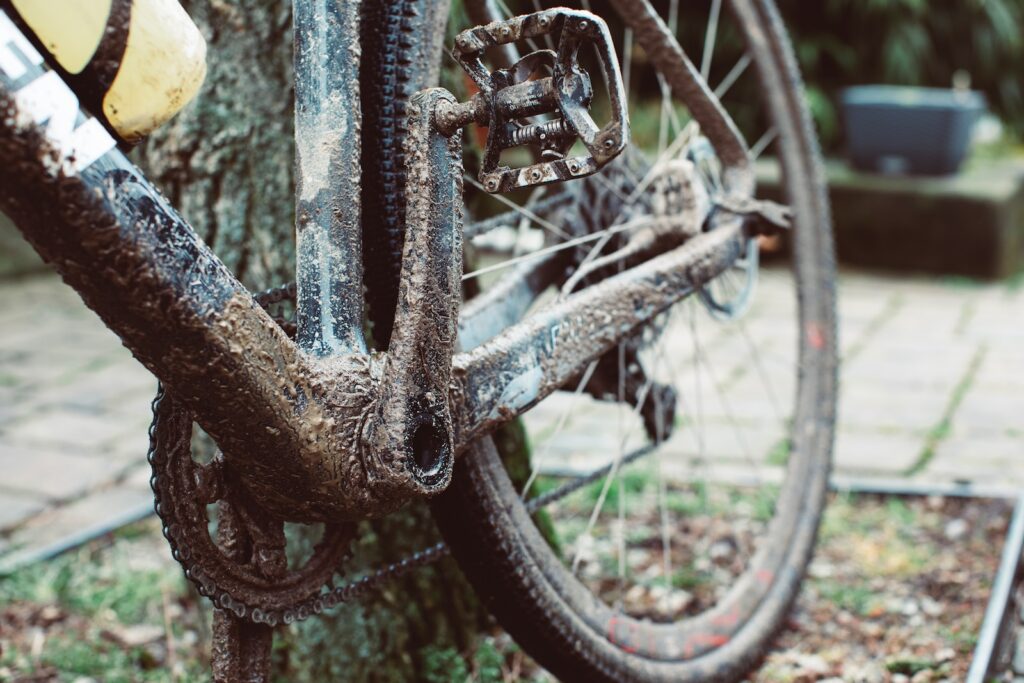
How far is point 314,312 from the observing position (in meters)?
1.10

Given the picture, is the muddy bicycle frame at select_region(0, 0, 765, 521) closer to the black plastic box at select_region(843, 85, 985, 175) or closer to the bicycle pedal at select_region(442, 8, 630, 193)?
the bicycle pedal at select_region(442, 8, 630, 193)

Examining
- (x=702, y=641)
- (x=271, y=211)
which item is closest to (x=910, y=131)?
(x=702, y=641)

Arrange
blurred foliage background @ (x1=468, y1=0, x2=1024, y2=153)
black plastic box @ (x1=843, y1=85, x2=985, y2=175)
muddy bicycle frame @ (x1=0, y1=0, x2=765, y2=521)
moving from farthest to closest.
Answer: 1. blurred foliage background @ (x1=468, y1=0, x2=1024, y2=153)
2. black plastic box @ (x1=843, y1=85, x2=985, y2=175)
3. muddy bicycle frame @ (x1=0, y1=0, x2=765, y2=521)

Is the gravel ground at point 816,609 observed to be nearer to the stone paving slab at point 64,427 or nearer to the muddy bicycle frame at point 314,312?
the stone paving slab at point 64,427

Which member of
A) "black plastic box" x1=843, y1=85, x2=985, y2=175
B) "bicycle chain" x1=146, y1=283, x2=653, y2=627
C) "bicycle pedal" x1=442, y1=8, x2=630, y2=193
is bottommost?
"black plastic box" x1=843, y1=85, x2=985, y2=175

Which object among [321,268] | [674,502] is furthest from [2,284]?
[321,268]

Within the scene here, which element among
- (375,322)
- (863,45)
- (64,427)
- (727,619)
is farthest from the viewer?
(863,45)

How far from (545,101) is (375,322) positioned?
33 centimetres

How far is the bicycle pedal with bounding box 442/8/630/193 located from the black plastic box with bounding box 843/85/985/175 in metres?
3.86

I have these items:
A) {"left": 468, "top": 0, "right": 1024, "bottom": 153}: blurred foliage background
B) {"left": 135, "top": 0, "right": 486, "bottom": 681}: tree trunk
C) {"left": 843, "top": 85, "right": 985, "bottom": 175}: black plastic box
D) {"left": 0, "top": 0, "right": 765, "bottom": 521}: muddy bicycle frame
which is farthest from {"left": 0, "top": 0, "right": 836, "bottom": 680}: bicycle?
{"left": 468, "top": 0, "right": 1024, "bottom": 153}: blurred foliage background

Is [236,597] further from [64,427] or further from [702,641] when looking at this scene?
[64,427]

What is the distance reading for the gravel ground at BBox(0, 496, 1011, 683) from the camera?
1.74 meters

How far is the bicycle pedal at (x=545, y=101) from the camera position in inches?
39.2

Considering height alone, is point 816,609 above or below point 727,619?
below
